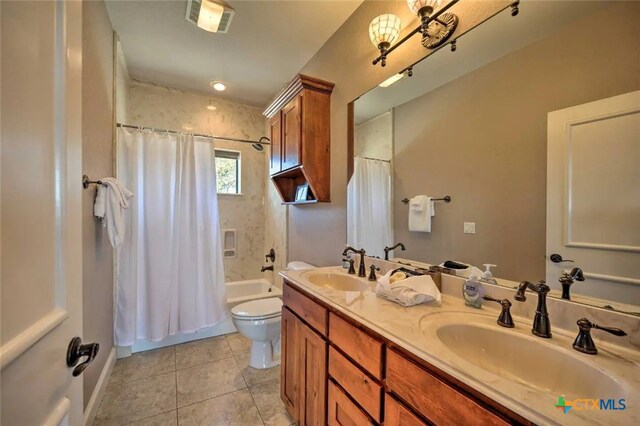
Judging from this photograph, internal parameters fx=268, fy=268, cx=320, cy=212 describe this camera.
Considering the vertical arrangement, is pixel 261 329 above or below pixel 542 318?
below

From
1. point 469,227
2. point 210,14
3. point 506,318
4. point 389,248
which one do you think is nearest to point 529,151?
point 469,227

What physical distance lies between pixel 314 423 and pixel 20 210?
1.37 metres

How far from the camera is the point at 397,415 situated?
82 centimetres

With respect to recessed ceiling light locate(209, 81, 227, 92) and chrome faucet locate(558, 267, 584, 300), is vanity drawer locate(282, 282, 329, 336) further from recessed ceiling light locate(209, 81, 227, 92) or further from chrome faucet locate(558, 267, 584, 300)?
recessed ceiling light locate(209, 81, 227, 92)

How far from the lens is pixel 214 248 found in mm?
2643

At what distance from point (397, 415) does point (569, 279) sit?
0.71 meters

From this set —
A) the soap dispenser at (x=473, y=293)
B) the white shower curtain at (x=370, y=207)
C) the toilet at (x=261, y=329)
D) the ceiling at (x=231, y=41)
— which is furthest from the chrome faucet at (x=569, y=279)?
the ceiling at (x=231, y=41)

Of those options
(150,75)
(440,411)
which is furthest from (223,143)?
(440,411)

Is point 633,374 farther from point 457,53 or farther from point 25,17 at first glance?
point 25,17

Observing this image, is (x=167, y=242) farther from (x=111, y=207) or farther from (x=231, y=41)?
(x=231, y=41)

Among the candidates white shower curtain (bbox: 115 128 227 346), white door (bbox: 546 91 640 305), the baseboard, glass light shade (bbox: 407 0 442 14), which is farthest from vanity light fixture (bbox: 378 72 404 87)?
the baseboard

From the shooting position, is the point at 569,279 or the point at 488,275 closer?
the point at 569,279

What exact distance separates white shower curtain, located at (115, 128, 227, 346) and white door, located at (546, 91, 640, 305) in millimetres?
2543

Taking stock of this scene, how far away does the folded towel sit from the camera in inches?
42.1
